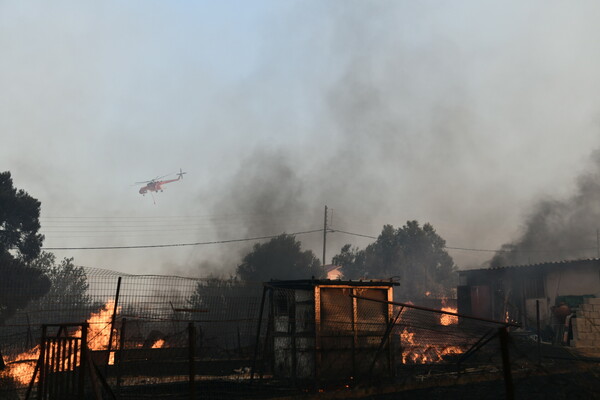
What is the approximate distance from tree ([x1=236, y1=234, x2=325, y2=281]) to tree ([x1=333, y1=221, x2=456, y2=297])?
62.5ft

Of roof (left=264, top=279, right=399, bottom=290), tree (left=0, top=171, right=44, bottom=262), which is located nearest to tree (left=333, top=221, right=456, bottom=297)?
tree (left=0, top=171, right=44, bottom=262)

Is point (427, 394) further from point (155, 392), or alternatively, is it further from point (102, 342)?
point (102, 342)

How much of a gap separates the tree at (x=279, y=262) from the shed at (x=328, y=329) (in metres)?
44.1

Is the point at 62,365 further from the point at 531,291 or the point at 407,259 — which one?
the point at 407,259

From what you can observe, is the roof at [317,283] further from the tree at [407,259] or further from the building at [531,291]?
the tree at [407,259]

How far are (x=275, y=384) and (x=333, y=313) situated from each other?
2.72 metres

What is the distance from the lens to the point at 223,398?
14.1 m

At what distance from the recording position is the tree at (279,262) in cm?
6324

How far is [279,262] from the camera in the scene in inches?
2534

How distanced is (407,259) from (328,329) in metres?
71.5

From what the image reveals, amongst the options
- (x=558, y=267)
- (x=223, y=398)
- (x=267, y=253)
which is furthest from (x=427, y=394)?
(x=267, y=253)

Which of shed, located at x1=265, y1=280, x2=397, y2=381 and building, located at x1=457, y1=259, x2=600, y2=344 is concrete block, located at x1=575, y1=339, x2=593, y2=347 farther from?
shed, located at x1=265, y1=280, x2=397, y2=381

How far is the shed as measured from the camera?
16.9 meters

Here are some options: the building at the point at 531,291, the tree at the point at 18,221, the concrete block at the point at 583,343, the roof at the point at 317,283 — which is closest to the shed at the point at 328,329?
the roof at the point at 317,283
